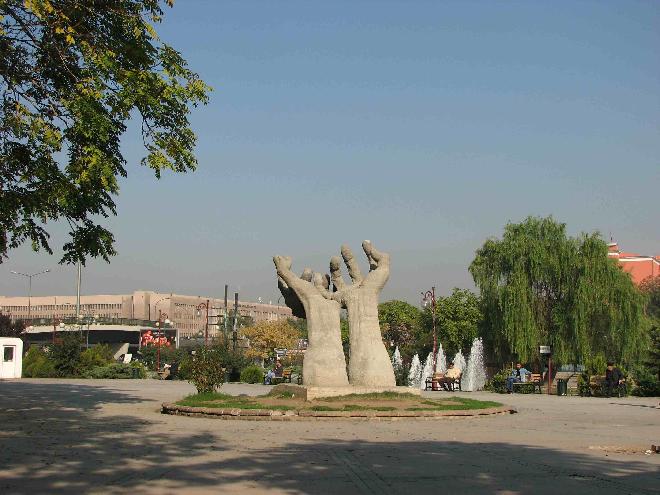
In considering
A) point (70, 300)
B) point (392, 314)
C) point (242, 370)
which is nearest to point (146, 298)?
point (70, 300)

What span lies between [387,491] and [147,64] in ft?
39.6

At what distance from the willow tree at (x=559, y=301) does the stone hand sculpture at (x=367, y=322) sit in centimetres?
2097

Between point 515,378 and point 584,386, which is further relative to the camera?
point 515,378

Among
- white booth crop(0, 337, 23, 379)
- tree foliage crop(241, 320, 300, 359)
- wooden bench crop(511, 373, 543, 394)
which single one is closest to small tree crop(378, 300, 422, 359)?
tree foliage crop(241, 320, 300, 359)

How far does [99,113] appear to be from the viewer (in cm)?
1588

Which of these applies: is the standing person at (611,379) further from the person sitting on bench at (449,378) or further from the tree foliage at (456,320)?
the tree foliage at (456,320)

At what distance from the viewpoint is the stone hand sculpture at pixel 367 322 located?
2098 cm

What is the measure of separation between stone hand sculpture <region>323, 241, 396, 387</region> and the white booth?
1173 inches

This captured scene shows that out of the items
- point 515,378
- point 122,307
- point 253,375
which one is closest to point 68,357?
point 253,375

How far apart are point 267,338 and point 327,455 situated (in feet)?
251

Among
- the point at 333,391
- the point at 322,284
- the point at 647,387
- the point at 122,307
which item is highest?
→ the point at 122,307

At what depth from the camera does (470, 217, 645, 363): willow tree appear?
40594mm

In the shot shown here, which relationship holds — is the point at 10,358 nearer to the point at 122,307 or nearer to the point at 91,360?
the point at 91,360

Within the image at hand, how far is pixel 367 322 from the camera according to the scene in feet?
69.8
